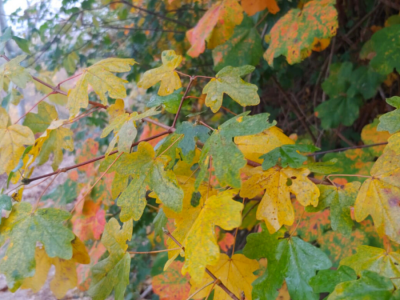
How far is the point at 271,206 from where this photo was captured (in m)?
0.62

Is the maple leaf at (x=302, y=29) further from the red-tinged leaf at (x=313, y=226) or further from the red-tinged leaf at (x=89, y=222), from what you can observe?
the red-tinged leaf at (x=89, y=222)

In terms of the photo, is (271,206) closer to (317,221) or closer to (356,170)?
(317,221)

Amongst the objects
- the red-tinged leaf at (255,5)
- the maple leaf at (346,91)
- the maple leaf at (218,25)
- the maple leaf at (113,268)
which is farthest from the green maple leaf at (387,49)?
the maple leaf at (113,268)

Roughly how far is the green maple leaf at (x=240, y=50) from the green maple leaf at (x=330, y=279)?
1040 millimetres

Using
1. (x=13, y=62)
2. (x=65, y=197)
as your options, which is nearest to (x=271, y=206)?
(x=13, y=62)

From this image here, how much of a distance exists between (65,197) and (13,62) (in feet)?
2.41

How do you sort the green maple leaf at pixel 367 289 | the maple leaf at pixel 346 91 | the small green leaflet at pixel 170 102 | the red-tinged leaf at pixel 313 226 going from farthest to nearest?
1. the maple leaf at pixel 346 91
2. the red-tinged leaf at pixel 313 226
3. the small green leaflet at pixel 170 102
4. the green maple leaf at pixel 367 289

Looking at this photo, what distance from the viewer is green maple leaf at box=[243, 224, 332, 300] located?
58 centimetres

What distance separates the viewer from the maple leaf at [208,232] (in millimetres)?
513

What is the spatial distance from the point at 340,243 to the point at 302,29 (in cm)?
80

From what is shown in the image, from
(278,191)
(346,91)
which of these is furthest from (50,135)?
(346,91)

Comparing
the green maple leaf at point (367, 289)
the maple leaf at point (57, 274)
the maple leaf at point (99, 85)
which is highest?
the maple leaf at point (99, 85)

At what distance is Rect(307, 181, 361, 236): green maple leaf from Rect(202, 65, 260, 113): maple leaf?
0.25 meters

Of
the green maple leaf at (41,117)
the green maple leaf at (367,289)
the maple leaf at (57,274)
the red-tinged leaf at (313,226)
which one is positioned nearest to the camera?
the green maple leaf at (367,289)
